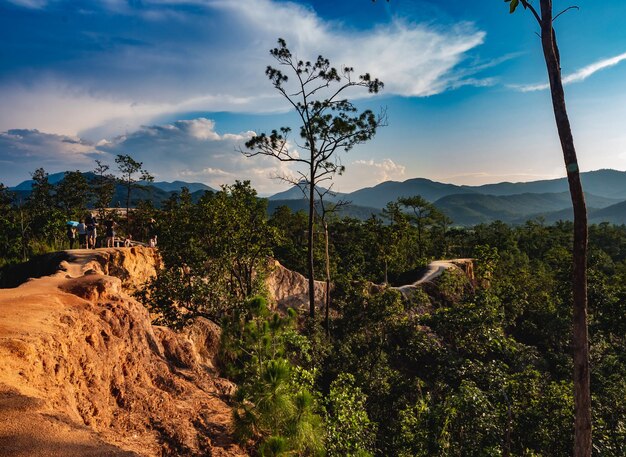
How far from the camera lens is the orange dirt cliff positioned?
4062 mm

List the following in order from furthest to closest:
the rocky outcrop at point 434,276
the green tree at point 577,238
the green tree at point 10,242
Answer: the rocky outcrop at point 434,276 → the green tree at point 10,242 → the green tree at point 577,238

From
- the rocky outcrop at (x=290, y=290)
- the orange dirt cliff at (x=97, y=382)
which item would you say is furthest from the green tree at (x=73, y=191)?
the orange dirt cliff at (x=97, y=382)

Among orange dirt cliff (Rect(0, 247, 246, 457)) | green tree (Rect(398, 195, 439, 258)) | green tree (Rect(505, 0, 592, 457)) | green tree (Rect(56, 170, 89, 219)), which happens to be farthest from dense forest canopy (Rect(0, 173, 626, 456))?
green tree (Rect(56, 170, 89, 219))

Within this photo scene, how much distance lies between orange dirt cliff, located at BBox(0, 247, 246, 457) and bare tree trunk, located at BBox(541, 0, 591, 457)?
22.7 feet

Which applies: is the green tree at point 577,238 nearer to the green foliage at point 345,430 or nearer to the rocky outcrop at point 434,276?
the green foliage at point 345,430

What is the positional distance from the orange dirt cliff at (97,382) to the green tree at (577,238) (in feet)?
22.7

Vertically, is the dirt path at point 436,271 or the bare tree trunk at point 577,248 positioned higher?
the bare tree trunk at point 577,248

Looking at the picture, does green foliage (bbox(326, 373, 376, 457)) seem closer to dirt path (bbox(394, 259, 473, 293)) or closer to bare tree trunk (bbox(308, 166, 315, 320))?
bare tree trunk (bbox(308, 166, 315, 320))

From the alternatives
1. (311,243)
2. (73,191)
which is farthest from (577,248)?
(73,191)

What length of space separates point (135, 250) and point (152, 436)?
1231 centimetres

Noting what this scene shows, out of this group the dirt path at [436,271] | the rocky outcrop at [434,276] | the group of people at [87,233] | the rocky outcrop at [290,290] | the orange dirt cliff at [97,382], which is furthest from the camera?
the dirt path at [436,271]

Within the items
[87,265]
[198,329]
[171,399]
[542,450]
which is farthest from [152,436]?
[542,450]

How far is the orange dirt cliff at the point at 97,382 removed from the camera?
4062mm

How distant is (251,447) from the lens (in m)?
7.18
